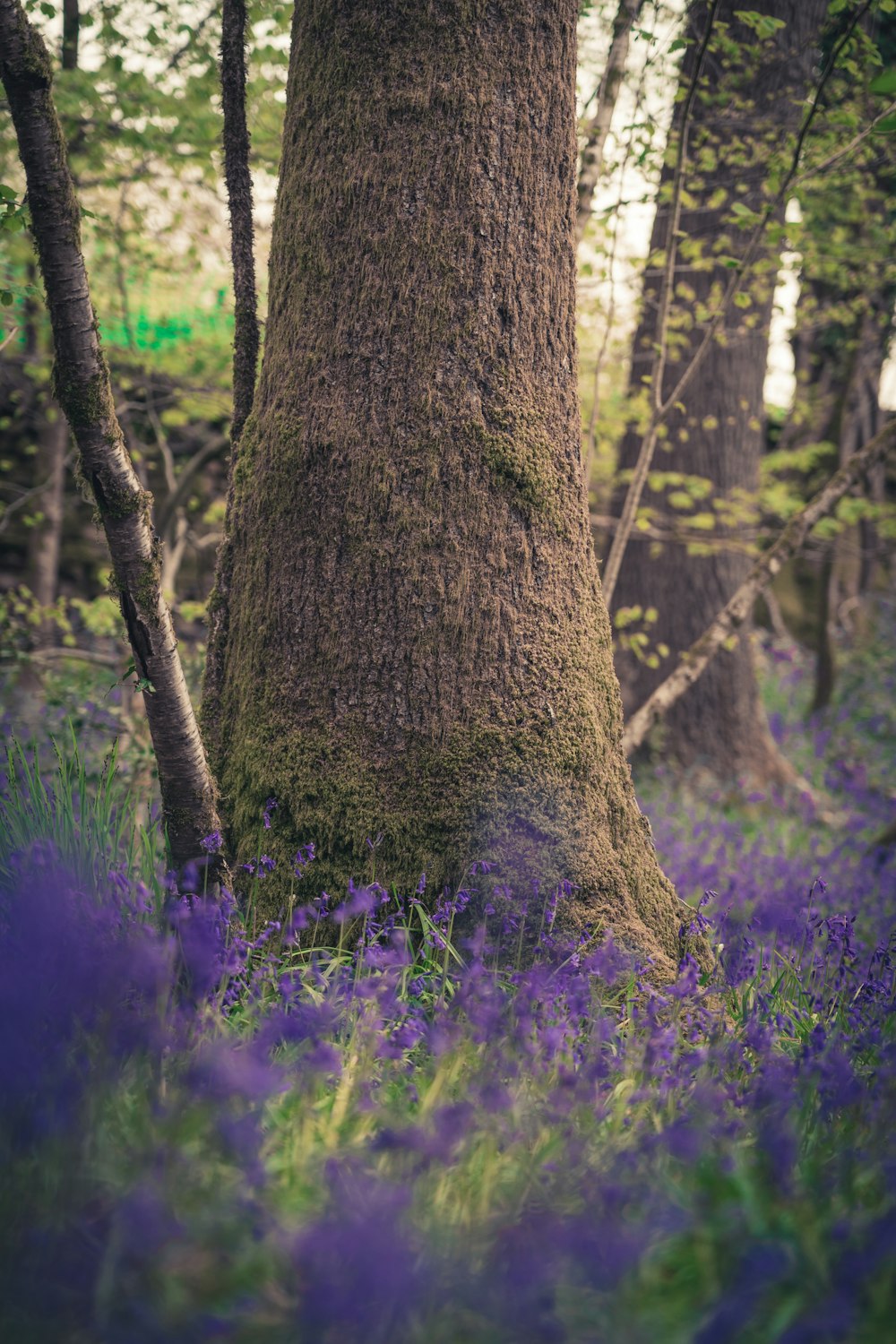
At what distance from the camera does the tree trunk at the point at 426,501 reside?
261cm

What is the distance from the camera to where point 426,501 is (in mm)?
2607

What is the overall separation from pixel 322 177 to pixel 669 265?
2.06 meters

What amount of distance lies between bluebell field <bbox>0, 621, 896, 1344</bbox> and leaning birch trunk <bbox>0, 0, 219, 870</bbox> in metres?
0.25

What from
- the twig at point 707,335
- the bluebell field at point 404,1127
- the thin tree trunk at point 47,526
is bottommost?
the bluebell field at point 404,1127

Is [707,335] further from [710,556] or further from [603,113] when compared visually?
[710,556]

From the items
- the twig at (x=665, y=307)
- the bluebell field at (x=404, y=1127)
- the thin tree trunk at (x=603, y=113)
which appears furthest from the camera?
the thin tree trunk at (x=603, y=113)

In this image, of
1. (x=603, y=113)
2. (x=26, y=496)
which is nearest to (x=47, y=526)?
(x=26, y=496)

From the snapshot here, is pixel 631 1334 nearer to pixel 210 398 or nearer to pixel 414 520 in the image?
pixel 414 520

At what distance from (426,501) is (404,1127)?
5.14 feet

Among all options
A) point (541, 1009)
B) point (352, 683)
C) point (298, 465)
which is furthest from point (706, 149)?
point (541, 1009)

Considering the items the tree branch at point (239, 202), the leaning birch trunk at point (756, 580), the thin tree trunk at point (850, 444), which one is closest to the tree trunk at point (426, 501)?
the tree branch at point (239, 202)

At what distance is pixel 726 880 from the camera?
15.2ft

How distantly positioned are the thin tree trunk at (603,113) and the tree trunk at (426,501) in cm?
180

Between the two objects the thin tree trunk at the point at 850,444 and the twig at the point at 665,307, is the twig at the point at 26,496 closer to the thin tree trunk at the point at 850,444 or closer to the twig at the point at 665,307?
the twig at the point at 665,307
